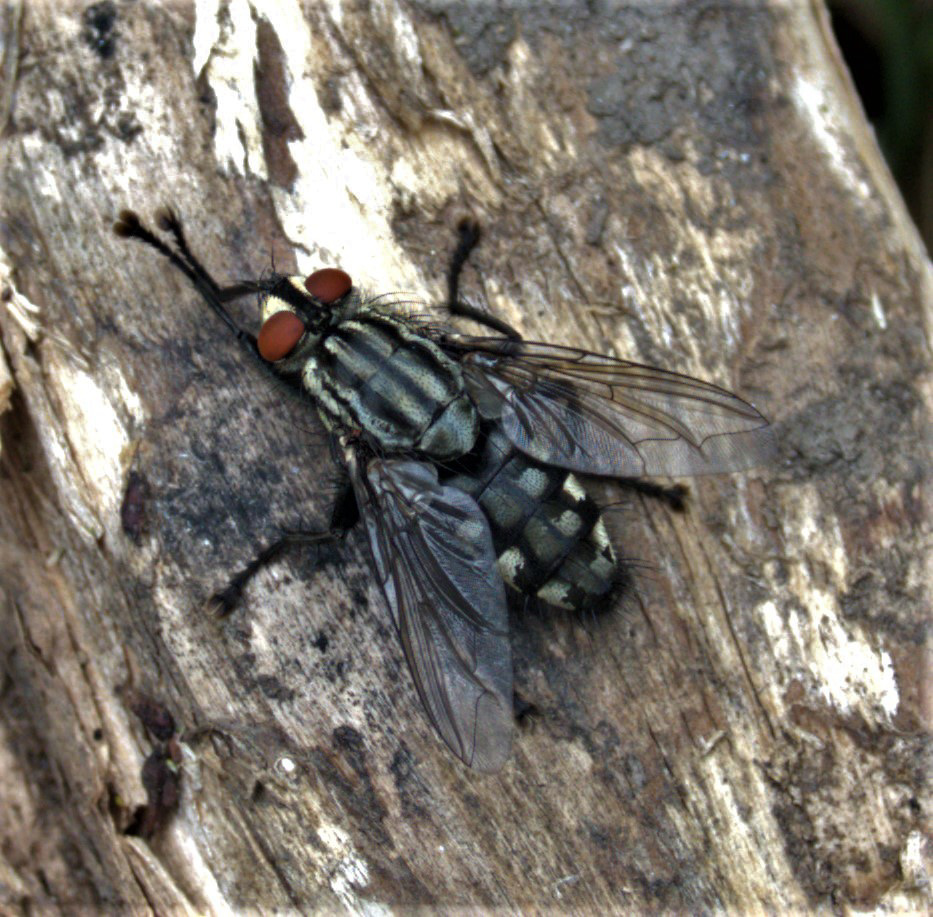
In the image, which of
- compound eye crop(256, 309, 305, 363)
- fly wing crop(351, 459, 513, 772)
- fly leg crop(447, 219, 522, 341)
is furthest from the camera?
fly leg crop(447, 219, 522, 341)

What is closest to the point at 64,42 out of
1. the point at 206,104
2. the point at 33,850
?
the point at 206,104

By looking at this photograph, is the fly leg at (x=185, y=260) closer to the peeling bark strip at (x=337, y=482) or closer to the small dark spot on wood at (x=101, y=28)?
the peeling bark strip at (x=337, y=482)

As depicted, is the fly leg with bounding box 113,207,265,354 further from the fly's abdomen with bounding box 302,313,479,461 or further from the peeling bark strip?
the fly's abdomen with bounding box 302,313,479,461

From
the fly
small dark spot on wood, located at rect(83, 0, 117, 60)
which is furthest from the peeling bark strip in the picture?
the fly

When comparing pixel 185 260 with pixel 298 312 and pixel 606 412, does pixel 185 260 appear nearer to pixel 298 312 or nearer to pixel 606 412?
pixel 298 312

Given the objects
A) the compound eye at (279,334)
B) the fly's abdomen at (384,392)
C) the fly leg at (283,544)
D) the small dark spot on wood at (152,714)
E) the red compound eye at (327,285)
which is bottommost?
the small dark spot on wood at (152,714)

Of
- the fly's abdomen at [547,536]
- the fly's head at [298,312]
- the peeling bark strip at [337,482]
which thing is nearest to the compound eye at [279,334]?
the fly's head at [298,312]

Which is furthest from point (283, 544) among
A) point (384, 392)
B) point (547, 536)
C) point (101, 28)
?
point (101, 28)
